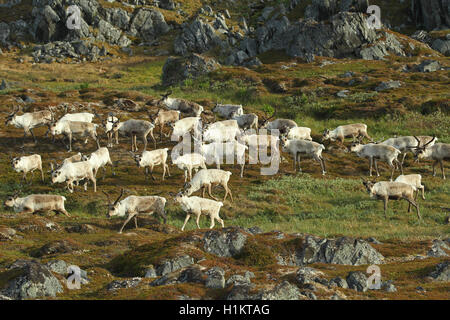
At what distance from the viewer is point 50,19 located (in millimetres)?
108188

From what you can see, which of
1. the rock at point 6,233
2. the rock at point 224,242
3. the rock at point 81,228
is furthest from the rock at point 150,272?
the rock at point 6,233

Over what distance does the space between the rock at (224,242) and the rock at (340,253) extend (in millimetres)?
2079

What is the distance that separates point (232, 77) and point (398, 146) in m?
30.7

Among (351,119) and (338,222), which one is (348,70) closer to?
(351,119)

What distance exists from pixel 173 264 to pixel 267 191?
567 inches

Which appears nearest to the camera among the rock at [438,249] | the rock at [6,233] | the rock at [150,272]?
the rock at [150,272]

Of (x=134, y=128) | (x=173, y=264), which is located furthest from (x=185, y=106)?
(x=173, y=264)

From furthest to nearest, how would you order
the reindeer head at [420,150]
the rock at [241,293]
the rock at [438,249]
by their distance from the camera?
the reindeer head at [420,150] < the rock at [438,249] < the rock at [241,293]

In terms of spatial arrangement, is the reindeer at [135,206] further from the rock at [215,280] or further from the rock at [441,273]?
the rock at [441,273]

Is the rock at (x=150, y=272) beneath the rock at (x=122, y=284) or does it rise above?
beneath

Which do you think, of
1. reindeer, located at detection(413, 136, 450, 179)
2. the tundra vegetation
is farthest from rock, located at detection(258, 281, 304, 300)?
reindeer, located at detection(413, 136, 450, 179)

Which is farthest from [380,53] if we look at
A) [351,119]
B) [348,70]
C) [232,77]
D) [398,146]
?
[398,146]

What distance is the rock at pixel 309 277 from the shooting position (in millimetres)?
11798

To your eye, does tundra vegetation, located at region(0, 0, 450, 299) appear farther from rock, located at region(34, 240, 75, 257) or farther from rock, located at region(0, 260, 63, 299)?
rock, located at region(0, 260, 63, 299)
